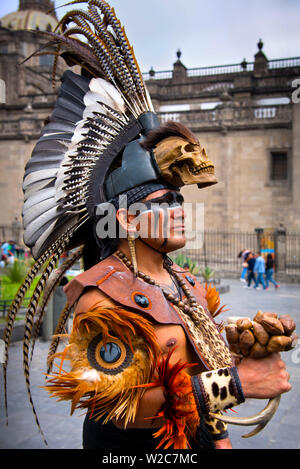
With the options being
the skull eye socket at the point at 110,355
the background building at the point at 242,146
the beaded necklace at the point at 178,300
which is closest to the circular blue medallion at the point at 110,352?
the skull eye socket at the point at 110,355

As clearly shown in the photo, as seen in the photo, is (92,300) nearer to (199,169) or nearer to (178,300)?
(178,300)

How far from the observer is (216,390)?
206 centimetres

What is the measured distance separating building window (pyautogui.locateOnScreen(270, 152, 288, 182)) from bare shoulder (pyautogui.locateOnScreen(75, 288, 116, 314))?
25.0 meters

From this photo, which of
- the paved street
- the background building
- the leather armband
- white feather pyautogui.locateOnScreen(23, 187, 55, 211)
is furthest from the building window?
the leather armband

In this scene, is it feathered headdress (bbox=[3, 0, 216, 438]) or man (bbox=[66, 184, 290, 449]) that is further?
feathered headdress (bbox=[3, 0, 216, 438])

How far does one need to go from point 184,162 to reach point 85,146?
637 millimetres

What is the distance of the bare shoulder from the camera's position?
218 centimetres

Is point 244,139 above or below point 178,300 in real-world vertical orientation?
above

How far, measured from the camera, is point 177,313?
7.91ft

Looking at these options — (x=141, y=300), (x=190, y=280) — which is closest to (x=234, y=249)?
(x=190, y=280)

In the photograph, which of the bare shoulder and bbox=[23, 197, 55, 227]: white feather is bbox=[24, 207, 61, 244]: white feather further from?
the bare shoulder

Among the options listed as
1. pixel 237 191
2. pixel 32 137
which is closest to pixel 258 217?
pixel 237 191

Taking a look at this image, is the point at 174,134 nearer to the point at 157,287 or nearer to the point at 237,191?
the point at 157,287

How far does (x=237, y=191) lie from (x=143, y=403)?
80.8ft
